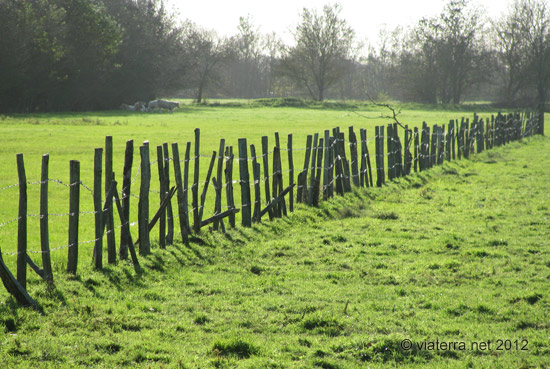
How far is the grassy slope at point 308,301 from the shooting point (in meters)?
5.12

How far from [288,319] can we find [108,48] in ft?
170

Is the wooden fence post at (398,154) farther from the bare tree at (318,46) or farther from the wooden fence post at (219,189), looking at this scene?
the bare tree at (318,46)

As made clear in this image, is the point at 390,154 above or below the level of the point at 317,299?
above

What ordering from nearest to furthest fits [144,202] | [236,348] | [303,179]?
[236,348], [144,202], [303,179]

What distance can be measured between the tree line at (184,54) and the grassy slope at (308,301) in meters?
40.1

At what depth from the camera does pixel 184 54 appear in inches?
2840

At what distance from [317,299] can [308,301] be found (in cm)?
13

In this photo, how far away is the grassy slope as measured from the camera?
5117 mm

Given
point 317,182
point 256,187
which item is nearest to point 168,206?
point 256,187

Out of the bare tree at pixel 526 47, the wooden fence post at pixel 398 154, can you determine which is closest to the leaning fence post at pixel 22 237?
the wooden fence post at pixel 398 154

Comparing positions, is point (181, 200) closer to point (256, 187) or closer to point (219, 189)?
point (219, 189)

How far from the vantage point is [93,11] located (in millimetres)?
50719

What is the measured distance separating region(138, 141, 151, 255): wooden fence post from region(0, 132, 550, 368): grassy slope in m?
0.21

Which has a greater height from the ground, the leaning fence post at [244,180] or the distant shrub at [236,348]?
the leaning fence post at [244,180]
